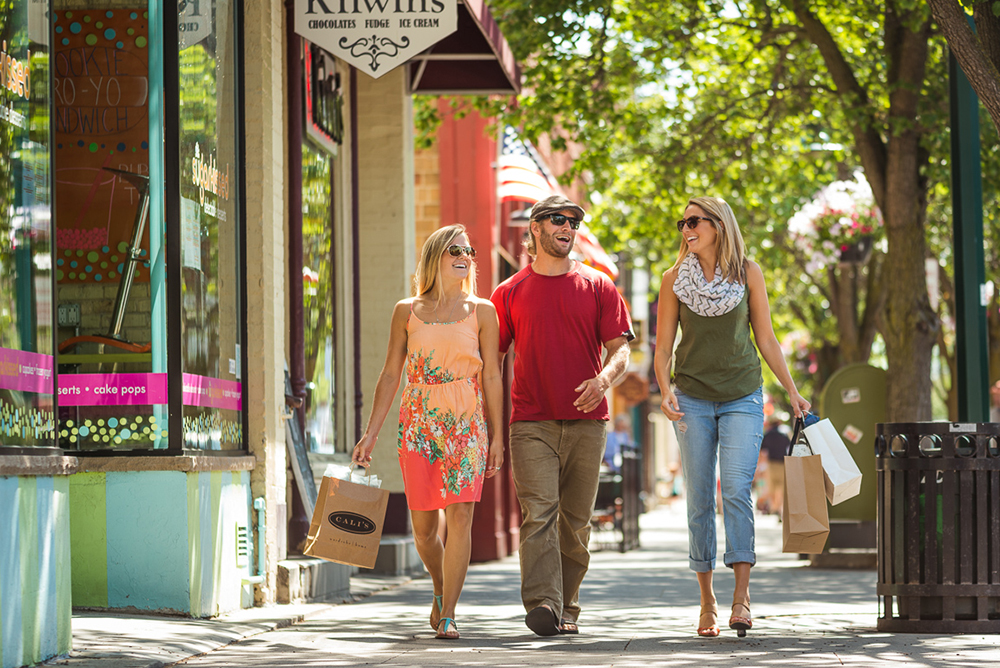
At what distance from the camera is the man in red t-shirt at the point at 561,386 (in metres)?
6.86

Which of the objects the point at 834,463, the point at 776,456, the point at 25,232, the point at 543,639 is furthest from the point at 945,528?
the point at 776,456

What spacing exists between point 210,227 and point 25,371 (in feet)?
8.70

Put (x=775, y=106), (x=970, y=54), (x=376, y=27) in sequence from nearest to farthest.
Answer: (x=970, y=54) → (x=376, y=27) → (x=775, y=106)

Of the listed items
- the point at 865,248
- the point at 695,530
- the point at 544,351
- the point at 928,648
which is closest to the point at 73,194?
the point at 544,351

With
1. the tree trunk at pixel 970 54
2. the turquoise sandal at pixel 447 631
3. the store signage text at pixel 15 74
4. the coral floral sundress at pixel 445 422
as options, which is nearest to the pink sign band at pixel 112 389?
the coral floral sundress at pixel 445 422

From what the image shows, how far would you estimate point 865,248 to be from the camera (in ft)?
65.8

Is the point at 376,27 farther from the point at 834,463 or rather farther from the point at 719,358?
the point at 834,463

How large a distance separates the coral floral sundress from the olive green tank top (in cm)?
101

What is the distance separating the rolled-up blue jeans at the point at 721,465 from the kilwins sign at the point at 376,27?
131 inches

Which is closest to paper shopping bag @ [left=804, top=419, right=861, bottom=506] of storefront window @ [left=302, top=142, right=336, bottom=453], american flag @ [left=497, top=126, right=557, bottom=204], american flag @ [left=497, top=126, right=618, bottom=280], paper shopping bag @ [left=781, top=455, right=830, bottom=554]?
paper shopping bag @ [left=781, top=455, right=830, bottom=554]

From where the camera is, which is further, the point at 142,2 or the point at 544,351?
the point at 142,2

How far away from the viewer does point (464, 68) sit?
12.5m

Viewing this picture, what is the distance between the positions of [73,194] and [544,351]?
9.68 ft

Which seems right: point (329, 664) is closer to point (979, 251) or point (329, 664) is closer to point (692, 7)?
point (979, 251)
